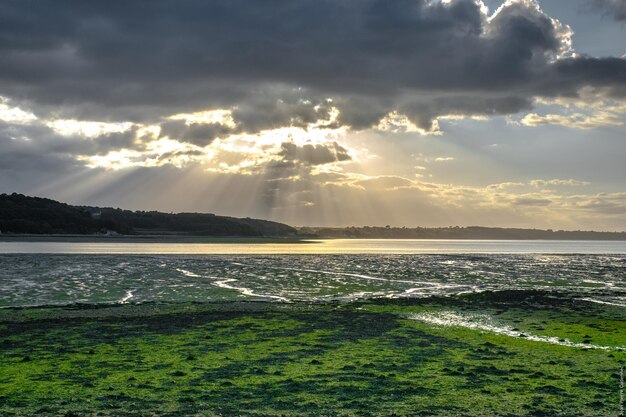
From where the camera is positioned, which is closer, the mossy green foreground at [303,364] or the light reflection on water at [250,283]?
the mossy green foreground at [303,364]

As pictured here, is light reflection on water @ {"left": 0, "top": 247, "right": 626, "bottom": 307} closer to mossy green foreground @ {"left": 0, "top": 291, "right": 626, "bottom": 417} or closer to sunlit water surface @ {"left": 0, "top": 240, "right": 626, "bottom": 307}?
sunlit water surface @ {"left": 0, "top": 240, "right": 626, "bottom": 307}

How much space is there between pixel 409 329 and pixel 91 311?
18.9 m

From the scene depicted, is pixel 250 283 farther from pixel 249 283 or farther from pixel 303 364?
pixel 303 364

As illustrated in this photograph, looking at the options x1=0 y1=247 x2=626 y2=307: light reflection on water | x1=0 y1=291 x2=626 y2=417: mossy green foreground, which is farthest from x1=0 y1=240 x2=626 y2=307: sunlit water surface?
x1=0 y1=291 x2=626 y2=417: mossy green foreground

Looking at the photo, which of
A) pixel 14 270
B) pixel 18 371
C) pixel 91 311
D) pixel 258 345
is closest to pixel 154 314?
pixel 91 311

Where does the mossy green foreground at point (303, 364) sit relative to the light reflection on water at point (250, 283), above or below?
above

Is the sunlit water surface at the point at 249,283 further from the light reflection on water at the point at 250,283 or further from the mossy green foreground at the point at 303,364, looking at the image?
the mossy green foreground at the point at 303,364

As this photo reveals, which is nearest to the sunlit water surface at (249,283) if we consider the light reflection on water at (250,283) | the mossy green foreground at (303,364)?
the light reflection on water at (250,283)

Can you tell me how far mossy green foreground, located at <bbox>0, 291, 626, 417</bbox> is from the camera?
1582 centimetres

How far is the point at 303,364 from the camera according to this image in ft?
67.8

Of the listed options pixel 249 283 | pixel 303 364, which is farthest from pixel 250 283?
pixel 303 364

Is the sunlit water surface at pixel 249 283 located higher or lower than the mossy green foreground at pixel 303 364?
lower

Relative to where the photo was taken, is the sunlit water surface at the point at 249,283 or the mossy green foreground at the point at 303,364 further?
the sunlit water surface at the point at 249,283

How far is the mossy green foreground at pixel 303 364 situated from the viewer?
15820 millimetres
